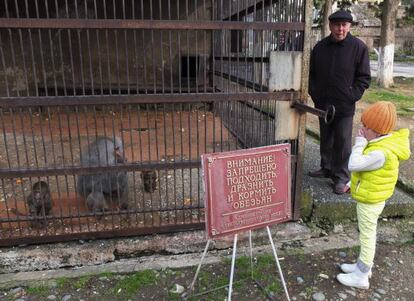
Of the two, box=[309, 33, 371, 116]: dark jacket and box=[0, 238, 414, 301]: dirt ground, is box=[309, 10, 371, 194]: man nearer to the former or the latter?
box=[309, 33, 371, 116]: dark jacket

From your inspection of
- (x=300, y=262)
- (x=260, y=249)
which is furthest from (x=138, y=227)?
(x=300, y=262)

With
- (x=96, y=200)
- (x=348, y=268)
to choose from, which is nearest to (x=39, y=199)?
(x=96, y=200)

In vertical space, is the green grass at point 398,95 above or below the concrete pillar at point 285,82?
below

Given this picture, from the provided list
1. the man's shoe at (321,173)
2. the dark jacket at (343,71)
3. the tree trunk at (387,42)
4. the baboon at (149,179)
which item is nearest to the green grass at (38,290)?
the baboon at (149,179)

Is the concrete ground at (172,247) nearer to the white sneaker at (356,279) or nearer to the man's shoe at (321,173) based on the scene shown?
the man's shoe at (321,173)

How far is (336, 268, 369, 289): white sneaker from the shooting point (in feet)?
11.1

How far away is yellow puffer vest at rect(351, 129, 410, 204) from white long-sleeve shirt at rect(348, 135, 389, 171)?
0.04m

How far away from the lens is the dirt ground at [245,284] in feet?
10.8

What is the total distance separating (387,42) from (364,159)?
13.1m

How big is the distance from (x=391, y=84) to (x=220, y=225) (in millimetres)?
14230

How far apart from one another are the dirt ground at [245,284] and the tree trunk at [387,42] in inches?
489

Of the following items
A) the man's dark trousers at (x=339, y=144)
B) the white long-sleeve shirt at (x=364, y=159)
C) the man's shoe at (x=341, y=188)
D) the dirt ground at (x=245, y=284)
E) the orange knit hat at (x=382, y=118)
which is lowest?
the dirt ground at (x=245, y=284)

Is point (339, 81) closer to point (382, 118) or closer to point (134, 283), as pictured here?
point (382, 118)

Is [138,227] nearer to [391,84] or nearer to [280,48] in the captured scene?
[280,48]
